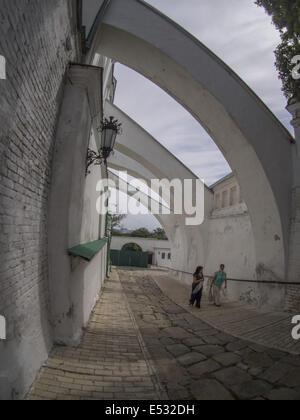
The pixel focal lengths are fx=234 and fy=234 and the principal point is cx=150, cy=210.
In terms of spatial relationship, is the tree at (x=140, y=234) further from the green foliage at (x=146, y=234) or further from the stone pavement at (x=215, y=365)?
the stone pavement at (x=215, y=365)

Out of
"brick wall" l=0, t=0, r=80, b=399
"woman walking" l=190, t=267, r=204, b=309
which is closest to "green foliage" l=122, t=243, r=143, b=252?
"woman walking" l=190, t=267, r=204, b=309

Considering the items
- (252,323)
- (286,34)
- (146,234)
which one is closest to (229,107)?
(286,34)

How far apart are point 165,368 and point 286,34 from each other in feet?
22.5

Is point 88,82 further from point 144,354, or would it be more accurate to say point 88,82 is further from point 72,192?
point 144,354

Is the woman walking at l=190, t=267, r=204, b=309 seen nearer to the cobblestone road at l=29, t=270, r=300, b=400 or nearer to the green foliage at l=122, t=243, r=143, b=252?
the cobblestone road at l=29, t=270, r=300, b=400

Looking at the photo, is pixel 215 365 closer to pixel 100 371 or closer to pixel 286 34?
pixel 100 371

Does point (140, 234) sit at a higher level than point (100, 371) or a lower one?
higher

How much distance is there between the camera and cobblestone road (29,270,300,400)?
2619 mm

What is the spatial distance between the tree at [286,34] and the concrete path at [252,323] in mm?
5297

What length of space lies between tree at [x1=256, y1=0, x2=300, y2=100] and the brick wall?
4.09 metres

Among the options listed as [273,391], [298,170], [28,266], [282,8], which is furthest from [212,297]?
[282,8]

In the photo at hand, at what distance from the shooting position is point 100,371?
307 cm

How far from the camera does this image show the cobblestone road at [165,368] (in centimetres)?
262

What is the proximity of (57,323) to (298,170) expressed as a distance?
23.1 ft
